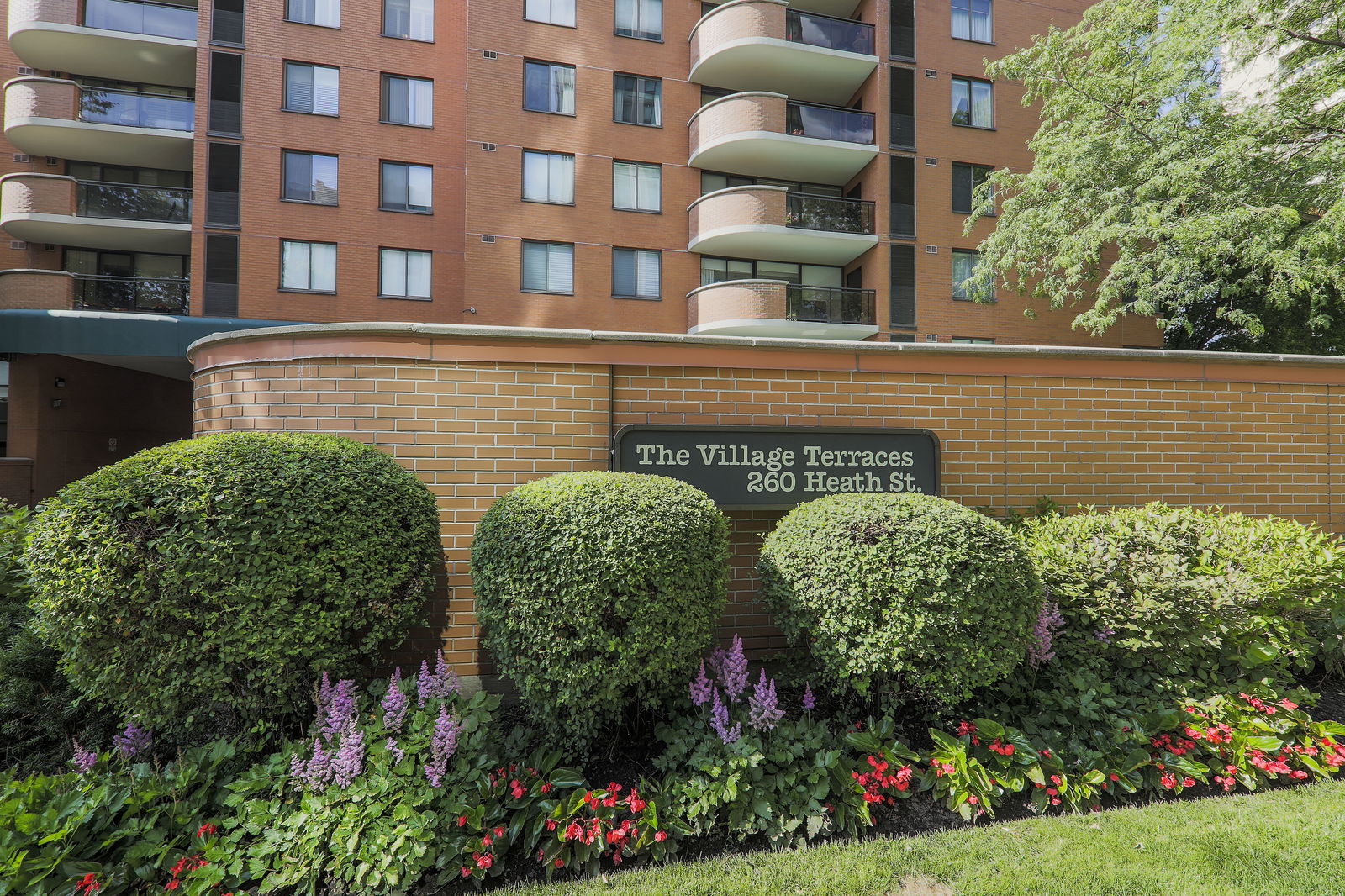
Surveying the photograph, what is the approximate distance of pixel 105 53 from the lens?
16844 millimetres

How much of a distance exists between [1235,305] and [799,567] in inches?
907

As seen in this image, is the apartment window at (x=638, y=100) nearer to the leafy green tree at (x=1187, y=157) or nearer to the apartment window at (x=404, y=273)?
the apartment window at (x=404, y=273)

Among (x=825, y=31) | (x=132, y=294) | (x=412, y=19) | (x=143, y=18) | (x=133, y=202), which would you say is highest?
(x=412, y=19)

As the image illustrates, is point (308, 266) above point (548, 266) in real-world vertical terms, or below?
below

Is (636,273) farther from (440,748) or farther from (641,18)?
(440,748)

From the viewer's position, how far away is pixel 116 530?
3082 millimetres

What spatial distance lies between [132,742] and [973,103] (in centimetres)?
2212

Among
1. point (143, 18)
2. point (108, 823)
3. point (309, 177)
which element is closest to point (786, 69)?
point (309, 177)

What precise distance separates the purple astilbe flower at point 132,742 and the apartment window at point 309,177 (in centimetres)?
1682

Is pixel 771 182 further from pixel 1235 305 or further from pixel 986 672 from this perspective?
pixel 986 672

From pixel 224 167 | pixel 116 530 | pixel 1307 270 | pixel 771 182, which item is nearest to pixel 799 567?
pixel 116 530

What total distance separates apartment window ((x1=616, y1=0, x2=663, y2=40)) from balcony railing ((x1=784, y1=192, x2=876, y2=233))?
6089 mm

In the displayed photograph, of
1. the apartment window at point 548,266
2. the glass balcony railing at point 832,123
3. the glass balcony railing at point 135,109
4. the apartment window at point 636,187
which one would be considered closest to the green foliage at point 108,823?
the apartment window at point 548,266

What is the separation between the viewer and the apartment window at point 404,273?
17.1m
